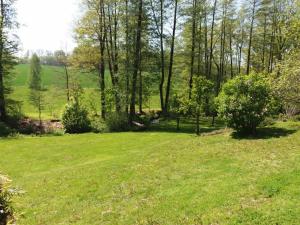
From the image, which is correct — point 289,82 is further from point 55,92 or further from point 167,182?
point 55,92

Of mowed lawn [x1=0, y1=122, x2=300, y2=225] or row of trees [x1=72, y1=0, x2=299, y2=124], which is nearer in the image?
mowed lawn [x1=0, y1=122, x2=300, y2=225]

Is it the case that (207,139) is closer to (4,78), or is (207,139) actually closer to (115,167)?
(115,167)

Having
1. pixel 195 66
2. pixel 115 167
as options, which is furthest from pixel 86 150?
pixel 195 66

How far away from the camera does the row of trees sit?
118ft

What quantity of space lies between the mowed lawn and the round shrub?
11.4 m

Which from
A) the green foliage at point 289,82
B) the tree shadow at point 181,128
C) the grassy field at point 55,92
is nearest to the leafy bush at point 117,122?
the tree shadow at point 181,128

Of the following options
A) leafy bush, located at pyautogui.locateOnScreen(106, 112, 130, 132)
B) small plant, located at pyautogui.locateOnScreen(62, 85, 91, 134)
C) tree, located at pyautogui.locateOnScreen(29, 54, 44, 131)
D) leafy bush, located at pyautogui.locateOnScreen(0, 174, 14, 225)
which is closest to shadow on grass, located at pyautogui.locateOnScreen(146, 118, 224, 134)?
leafy bush, located at pyautogui.locateOnScreen(106, 112, 130, 132)

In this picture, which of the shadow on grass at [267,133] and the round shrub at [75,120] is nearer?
the shadow on grass at [267,133]

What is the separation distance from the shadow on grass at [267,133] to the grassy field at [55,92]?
18.6 m

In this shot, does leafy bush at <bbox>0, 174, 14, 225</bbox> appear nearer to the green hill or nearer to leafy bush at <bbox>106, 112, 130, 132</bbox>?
leafy bush at <bbox>106, 112, 130, 132</bbox>

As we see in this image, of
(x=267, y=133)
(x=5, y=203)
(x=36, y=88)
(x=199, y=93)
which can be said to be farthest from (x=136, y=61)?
(x=5, y=203)

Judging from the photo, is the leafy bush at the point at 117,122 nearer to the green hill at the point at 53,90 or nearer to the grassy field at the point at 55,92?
the grassy field at the point at 55,92

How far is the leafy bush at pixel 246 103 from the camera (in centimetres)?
2141

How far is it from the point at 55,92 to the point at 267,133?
38.5 meters
